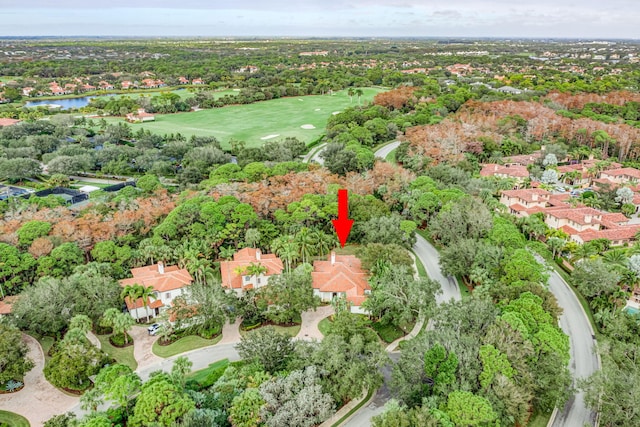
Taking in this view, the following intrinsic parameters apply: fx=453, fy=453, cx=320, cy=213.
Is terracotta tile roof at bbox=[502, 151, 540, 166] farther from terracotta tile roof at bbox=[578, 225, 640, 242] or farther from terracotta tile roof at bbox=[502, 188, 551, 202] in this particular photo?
terracotta tile roof at bbox=[578, 225, 640, 242]

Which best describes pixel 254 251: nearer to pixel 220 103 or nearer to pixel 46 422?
pixel 46 422

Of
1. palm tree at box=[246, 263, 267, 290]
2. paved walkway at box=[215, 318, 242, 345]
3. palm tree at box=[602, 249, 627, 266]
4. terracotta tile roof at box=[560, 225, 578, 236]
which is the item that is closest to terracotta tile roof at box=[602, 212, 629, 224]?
terracotta tile roof at box=[560, 225, 578, 236]

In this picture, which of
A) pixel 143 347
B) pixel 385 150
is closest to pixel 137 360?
pixel 143 347

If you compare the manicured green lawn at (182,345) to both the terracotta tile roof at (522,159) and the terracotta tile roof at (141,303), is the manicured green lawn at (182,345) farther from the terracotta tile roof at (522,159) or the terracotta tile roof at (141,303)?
the terracotta tile roof at (522,159)

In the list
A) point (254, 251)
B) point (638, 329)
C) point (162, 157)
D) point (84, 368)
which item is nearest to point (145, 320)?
point (84, 368)

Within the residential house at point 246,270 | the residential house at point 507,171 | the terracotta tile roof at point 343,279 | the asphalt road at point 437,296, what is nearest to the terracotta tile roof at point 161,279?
the residential house at point 246,270
